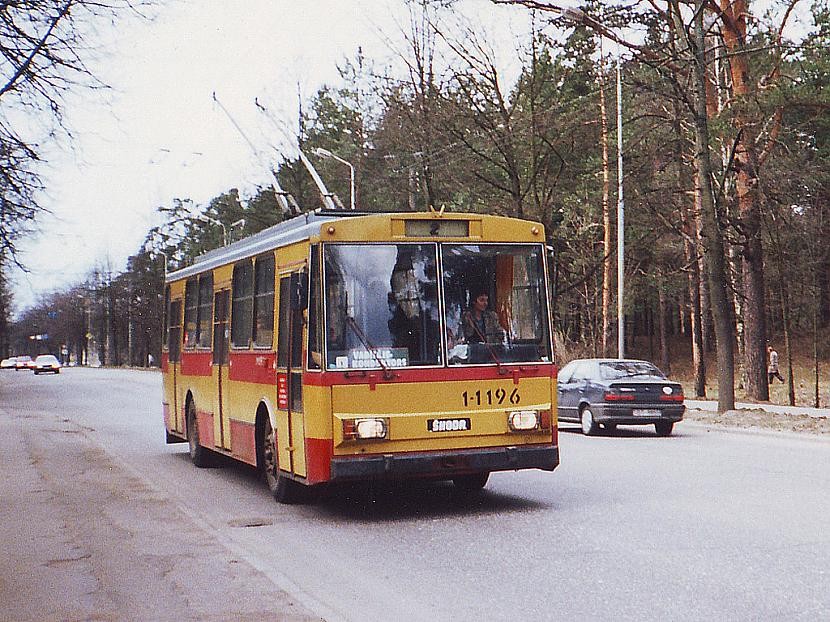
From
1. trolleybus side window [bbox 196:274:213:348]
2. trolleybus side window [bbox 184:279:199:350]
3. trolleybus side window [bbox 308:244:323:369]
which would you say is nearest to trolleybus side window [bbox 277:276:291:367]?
trolleybus side window [bbox 308:244:323:369]

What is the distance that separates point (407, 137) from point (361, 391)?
29.8 metres

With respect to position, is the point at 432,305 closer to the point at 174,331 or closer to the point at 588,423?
the point at 174,331

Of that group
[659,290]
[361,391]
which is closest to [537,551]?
[361,391]

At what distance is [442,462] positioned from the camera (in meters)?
11.5

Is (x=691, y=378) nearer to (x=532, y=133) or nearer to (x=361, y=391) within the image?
(x=532, y=133)

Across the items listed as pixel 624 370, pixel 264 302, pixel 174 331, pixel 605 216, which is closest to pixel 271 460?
pixel 264 302

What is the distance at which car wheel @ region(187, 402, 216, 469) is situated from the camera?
17.3 metres

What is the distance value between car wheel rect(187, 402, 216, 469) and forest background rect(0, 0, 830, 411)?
3.95 meters

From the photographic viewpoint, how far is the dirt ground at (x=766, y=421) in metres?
22.2

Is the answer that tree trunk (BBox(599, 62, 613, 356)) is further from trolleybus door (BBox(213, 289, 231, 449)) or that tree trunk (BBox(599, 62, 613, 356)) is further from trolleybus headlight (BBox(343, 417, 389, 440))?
trolleybus headlight (BBox(343, 417, 389, 440))

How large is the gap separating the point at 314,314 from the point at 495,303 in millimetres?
1878

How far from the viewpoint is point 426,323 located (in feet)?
38.3

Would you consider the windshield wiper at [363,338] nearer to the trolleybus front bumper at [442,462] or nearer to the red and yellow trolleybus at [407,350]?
the red and yellow trolleybus at [407,350]

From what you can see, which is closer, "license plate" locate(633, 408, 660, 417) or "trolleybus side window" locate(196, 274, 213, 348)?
"trolleybus side window" locate(196, 274, 213, 348)
